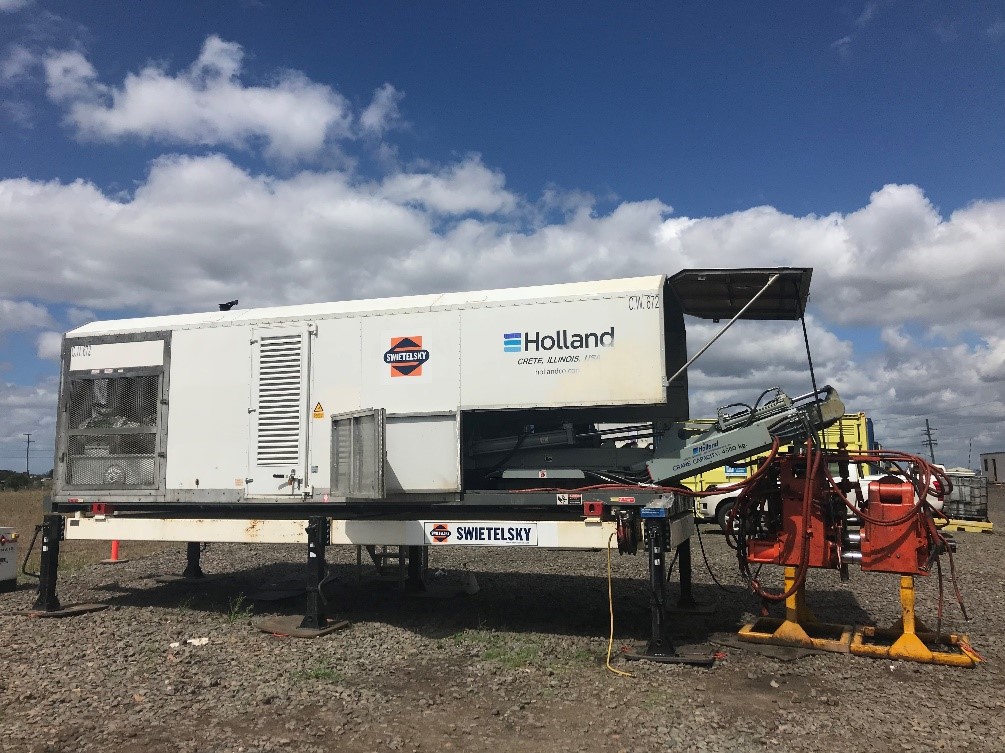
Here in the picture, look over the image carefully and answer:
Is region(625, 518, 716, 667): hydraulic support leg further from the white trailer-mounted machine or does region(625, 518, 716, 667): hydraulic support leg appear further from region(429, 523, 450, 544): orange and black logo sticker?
region(429, 523, 450, 544): orange and black logo sticker

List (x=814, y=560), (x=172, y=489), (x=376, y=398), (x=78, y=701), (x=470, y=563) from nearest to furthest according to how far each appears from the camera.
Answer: (x=78, y=701), (x=814, y=560), (x=376, y=398), (x=172, y=489), (x=470, y=563)

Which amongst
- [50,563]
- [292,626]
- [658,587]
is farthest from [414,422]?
[50,563]

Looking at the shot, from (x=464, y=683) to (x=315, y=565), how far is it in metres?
2.58

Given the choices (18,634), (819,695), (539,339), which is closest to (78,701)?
(18,634)

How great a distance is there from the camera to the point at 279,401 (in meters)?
9.22

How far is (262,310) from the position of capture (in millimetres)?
9883

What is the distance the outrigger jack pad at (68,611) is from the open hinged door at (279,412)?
313 cm

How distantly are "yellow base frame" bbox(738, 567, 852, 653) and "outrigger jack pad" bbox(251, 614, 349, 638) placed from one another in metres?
4.64

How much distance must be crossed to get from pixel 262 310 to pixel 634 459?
5192 millimetres

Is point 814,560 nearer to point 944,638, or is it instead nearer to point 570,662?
point 944,638

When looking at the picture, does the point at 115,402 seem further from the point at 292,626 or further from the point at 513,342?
the point at 513,342

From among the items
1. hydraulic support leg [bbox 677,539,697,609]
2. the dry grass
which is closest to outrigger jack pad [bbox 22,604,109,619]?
the dry grass

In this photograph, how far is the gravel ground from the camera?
5.54m

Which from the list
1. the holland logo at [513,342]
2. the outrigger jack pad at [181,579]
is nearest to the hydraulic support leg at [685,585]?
the holland logo at [513,342]
